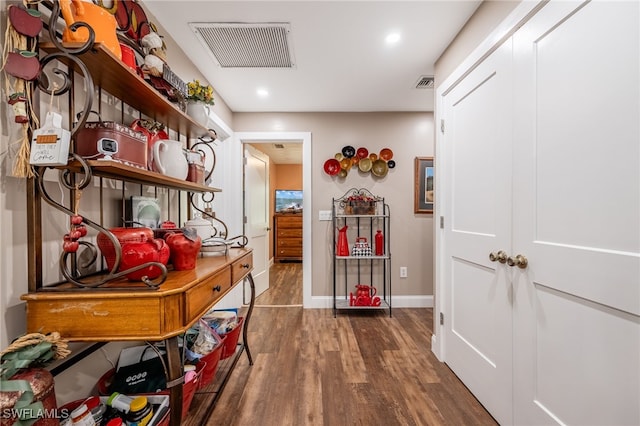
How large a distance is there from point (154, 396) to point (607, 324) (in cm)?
171

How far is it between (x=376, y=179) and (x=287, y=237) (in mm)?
3464

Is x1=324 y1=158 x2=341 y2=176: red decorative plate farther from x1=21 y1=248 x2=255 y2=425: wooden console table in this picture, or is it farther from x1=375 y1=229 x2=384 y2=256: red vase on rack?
x1=21 y1=248 x2=255 y2=425: wooden console table

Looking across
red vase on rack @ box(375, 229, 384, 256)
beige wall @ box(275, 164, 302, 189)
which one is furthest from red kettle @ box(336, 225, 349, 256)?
beige wall @ box(275, 164, 302, 189)

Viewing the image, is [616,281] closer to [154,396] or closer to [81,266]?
[154,396]

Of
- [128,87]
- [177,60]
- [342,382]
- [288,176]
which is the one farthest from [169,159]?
[288,176]

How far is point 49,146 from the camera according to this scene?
83cm

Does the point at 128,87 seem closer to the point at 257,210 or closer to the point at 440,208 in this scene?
the point at 440,208

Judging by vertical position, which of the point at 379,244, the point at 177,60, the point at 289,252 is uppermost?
the point at 177,60

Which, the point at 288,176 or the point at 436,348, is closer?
the point at 436,348

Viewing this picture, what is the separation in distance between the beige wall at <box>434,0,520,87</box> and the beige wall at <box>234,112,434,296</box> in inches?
43.6

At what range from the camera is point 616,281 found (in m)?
0.88

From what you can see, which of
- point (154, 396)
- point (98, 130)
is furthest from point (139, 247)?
point (154, 396)

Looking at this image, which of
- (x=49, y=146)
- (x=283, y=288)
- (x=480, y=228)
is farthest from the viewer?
(x=283, y=288)

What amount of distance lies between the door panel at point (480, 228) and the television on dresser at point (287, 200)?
4.67 m
